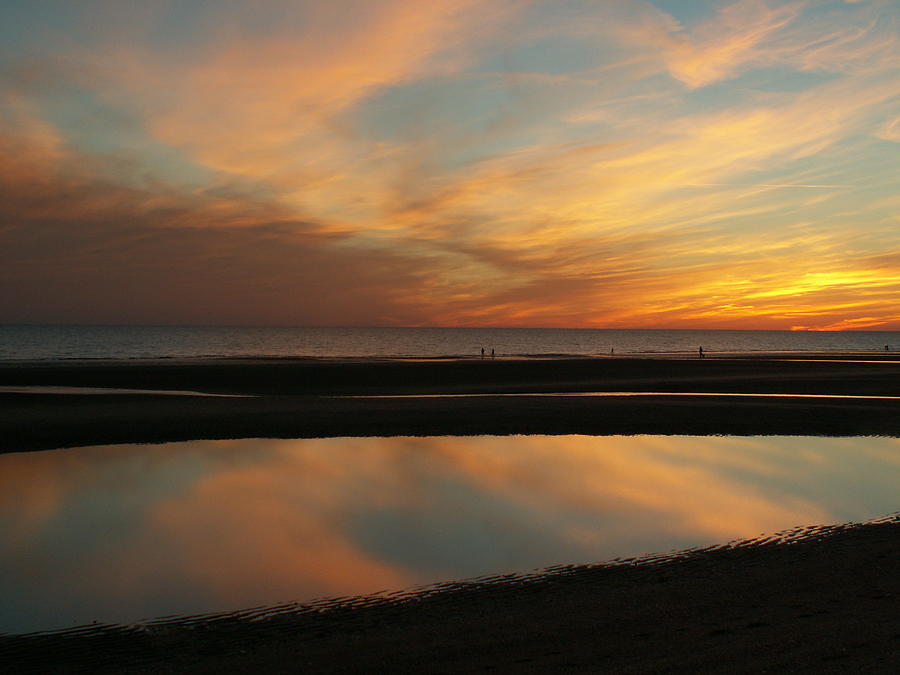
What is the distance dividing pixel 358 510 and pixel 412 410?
15479 mm

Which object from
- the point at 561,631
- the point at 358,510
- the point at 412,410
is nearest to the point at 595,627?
the point at 561,631

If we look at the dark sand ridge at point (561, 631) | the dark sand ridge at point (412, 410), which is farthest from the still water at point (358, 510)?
the dark sand ridge at point (412, 410)

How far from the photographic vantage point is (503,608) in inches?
344

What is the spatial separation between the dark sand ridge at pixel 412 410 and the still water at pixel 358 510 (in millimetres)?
2620

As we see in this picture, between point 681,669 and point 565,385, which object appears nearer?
point 681,669

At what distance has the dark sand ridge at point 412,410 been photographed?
24.9 metres

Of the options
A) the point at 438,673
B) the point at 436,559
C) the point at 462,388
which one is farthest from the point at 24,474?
the point at 462,388

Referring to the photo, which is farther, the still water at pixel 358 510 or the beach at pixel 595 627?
the still water at pixel 358 510

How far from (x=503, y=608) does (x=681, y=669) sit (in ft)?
8.95

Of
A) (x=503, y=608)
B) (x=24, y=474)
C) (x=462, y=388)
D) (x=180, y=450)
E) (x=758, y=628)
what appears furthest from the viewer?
(x=462, y=388)

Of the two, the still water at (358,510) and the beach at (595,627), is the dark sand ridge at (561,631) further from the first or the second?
the still water at (358,510)

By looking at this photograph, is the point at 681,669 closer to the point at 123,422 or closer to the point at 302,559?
the point at 302,559

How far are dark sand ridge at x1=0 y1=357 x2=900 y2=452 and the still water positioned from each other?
8.60ft

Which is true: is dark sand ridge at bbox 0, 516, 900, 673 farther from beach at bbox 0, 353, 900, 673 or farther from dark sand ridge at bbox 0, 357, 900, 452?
dark sand ridge at bbox 0, 357, 900, 452
